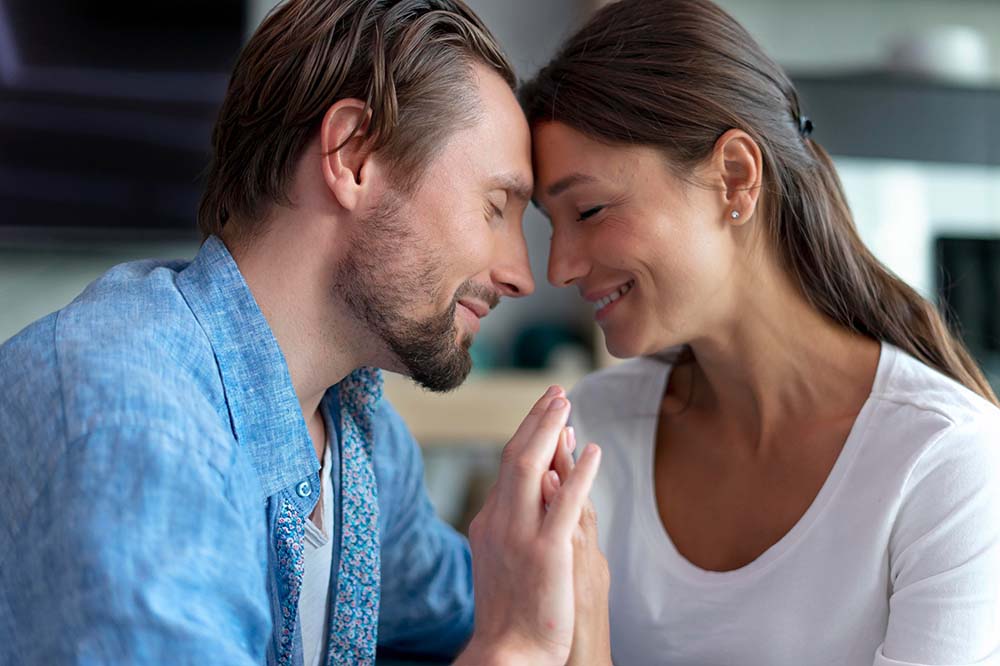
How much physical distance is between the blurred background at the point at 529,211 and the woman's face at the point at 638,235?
3.47 feet

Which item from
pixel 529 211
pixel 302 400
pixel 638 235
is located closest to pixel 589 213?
pixel 638 235

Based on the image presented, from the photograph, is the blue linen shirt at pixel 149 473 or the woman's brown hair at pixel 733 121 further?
the woman's brown hair at pixel 733 121

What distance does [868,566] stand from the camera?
1070mm

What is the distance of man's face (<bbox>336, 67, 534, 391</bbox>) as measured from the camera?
111 centimetres

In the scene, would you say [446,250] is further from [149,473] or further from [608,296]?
[149,473]

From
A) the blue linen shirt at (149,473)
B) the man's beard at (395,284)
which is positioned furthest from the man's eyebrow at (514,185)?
the blue linen shirt at (149,473)

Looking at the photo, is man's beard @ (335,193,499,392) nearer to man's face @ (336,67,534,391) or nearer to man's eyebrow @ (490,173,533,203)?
man's face @ (336,67,534,391)

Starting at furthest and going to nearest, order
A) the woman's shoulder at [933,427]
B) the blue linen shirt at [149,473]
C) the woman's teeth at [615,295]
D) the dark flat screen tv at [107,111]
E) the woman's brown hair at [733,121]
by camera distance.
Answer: the dark flat screen tv at [107,111], the woman's teeth at [615,295], the woman's brown hair at [733,121], the woman's shoulder at [933,427], the blue linen shirt at [149,473]

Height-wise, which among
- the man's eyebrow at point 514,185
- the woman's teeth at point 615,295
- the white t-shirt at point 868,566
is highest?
the man's eyebrow at point 514,185

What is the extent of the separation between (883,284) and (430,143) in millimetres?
604

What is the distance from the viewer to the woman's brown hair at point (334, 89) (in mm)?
1080

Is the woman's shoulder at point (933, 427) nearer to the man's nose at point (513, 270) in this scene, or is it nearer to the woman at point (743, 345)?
the woman at point (743, 345)

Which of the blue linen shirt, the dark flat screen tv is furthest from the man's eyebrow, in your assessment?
the dark flat screen tv

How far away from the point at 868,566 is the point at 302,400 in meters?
0.65
